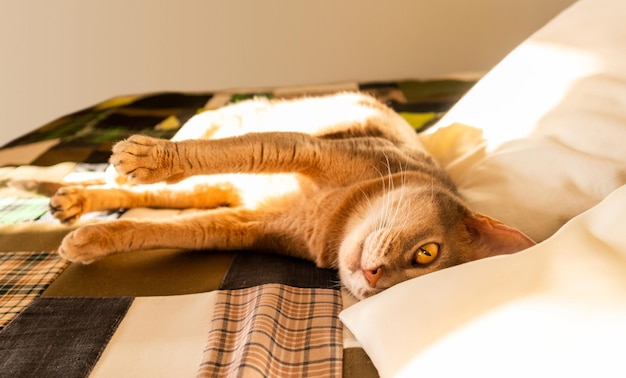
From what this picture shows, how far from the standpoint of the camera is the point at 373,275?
114cm

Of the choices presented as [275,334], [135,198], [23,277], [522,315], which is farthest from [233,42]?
[522,315]

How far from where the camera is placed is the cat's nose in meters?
1.13

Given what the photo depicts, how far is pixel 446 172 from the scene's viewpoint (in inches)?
60.2

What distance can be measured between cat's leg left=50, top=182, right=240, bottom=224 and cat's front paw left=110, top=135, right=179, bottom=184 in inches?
13.2

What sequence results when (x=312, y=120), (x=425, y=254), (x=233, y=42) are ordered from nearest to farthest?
(x=425, y=254) → (x=312, y=120) → (x=233, y=42)

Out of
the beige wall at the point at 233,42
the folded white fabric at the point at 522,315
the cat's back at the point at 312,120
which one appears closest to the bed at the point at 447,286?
the folded white fabric at the point at 522,315

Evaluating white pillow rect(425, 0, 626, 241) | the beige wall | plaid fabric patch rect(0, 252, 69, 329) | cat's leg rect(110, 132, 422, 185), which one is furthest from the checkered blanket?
the beige wall

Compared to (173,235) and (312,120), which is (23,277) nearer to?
(173,235)

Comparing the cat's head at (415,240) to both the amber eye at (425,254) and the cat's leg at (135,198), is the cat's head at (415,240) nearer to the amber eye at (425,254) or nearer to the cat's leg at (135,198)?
the amber eye at (425,254)

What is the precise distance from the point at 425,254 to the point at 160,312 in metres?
0.54

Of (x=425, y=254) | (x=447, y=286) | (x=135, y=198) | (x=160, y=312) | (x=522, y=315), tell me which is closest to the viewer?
(x=522, y=315)

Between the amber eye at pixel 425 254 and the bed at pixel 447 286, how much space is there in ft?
0.57

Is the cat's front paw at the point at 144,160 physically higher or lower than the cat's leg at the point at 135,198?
higher

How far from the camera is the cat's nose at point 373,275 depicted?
1.13m
